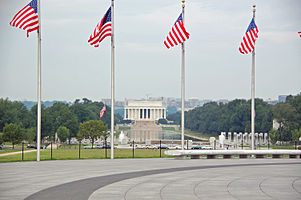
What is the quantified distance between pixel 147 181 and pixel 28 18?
1404 cm

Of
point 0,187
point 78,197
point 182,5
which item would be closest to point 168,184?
point 78,197

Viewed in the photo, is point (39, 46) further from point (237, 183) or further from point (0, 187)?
point (237, 183)

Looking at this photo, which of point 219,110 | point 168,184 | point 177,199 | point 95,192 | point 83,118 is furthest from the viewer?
point 219,110

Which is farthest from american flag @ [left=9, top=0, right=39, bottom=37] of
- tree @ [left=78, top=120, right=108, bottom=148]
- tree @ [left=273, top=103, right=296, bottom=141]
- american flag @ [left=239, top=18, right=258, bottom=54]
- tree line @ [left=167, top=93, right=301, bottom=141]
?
tree @ [left=273, top=103, right=296, bottom=141]

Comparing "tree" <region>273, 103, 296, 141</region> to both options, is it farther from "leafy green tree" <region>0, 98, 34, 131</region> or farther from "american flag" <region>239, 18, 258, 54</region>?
"american flag" <region>239, 18, 258, 54</region>

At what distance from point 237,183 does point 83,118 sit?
10500cm

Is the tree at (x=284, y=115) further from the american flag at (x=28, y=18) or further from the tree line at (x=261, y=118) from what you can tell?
the american flag at (x=28, y=18)

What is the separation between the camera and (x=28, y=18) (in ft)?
99.5

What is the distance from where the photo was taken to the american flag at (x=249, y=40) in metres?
37.5

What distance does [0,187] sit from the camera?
2000 cm

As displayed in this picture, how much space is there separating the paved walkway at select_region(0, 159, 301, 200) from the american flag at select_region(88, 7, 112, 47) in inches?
331

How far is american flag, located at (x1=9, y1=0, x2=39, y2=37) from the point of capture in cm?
2970

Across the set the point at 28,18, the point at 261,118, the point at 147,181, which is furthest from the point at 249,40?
the point at 261,118

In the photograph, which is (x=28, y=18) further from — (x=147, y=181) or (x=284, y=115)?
(x=284, y=115)
